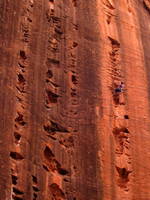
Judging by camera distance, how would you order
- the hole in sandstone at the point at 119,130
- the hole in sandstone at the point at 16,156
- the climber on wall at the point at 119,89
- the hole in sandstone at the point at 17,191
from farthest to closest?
1. the climber on wall at the point at 119,89
2. the hole in sandstone at the point at 119,130
3. the hole in sandstone at the point at 16,156
4. the hole in sandstone at the point at 17,191

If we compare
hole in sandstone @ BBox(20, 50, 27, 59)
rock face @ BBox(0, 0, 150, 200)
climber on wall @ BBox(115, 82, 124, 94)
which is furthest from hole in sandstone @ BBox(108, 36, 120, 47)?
hole in sandstone @ BBox(20, 50, 27, 59)

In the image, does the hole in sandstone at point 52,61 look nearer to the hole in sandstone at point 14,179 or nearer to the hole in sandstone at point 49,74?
the hole in sandstone at point 49,74

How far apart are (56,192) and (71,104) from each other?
5.30 feet

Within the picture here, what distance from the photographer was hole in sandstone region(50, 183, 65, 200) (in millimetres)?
7362

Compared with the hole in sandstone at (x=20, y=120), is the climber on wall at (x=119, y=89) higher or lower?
higher

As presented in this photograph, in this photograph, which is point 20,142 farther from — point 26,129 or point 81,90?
point 81,90

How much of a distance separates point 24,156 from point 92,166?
51.7 inches

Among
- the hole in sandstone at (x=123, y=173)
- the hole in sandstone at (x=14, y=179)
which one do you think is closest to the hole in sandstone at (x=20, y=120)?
the hole in sandstone at (x=14, y=179)

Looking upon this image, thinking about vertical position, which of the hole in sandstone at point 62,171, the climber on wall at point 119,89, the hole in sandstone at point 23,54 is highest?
the hole in sandstone at point 23,54

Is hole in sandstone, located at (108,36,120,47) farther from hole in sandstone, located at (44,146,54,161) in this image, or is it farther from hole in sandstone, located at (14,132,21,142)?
hole in sandstone, located at (14,132,21,142)

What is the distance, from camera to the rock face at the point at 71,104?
7.29 meters

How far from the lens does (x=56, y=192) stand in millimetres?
7402

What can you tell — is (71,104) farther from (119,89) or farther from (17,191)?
(17,191)

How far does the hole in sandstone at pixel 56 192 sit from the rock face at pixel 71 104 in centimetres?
2
